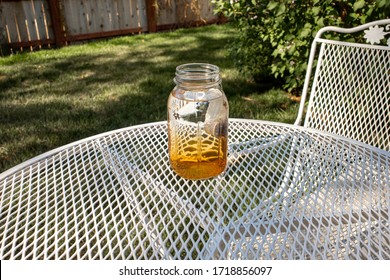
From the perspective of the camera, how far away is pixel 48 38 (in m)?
6.12

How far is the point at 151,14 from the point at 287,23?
5011 mm

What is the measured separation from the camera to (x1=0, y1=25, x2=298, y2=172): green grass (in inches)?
109

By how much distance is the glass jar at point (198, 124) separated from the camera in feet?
2.89

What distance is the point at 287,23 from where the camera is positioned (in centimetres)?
246

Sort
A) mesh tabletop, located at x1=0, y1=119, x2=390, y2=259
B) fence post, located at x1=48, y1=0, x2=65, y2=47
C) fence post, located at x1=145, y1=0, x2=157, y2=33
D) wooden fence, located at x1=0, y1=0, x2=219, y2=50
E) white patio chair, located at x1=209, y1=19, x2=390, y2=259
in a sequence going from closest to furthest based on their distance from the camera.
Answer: mesh tabletop, located at x1=0, y1=119, x2=390, y2=259 < white patio chair, located at x1=209, y1=19, x2=390, y2=259 < wooden fence, located at x1=0, y1=0, x2=219, y2=50 < fence post, located at x1=48, y1=0, x2=65, y2=47 < fence post, located at x1=145, y1=0, x2=157, y2=33

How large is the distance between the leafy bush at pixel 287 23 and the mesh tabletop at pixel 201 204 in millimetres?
1146

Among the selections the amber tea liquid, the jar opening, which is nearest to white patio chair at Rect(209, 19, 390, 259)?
the amber tea liquid

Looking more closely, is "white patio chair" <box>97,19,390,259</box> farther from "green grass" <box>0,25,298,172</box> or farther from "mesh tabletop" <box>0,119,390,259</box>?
"green grass" <box>0,25,298,172</box>

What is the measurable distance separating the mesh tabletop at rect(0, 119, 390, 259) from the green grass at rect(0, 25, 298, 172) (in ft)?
4.99

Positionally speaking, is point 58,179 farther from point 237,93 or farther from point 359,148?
point 237,93

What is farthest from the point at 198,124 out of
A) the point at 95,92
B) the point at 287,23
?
the point at 95,92

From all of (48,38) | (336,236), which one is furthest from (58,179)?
(48,38)

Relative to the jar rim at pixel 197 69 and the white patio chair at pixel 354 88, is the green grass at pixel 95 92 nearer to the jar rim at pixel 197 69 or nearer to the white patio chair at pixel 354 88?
the white patio chair at pixel 354 88
